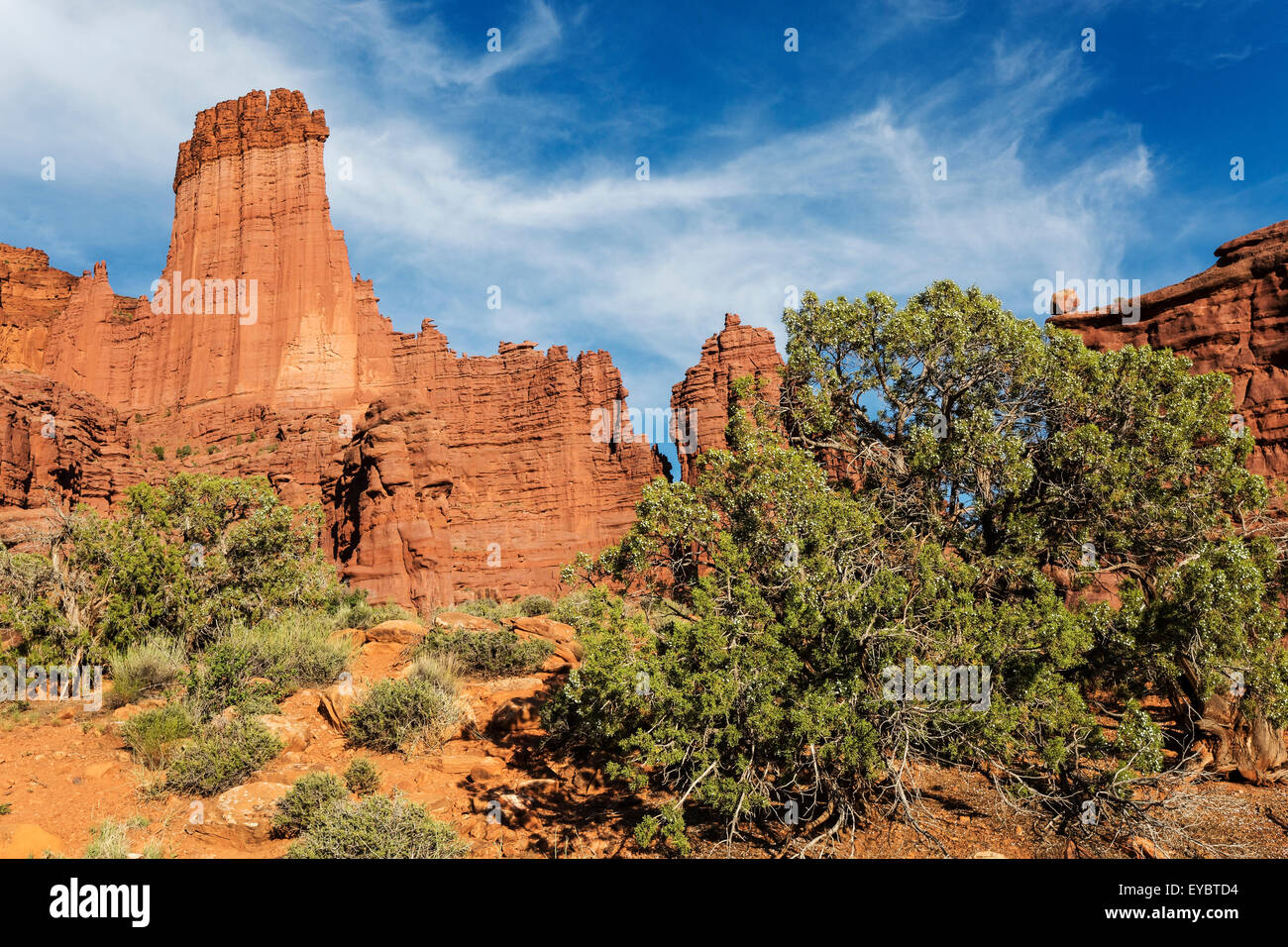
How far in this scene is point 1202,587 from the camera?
8664 mm

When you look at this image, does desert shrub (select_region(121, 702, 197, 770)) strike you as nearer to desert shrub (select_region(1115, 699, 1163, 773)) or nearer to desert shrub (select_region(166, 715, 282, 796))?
desert shrub (select_region(166, 715, 282, 796))

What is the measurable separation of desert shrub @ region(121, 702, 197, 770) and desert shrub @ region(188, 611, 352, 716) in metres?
0.42

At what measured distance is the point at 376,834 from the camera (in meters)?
8.06

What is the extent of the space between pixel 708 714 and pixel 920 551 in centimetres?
336

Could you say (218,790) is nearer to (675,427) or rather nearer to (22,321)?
(675,427)

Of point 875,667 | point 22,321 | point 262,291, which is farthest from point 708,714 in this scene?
point 22,321

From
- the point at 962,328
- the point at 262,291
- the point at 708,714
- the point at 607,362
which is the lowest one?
the point at 708,714

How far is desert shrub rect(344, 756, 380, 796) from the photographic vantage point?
1036cm

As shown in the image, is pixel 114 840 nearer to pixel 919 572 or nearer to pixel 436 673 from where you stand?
pixel 436 673

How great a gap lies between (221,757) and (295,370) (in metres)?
68.5

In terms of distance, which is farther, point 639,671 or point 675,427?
point 675,427

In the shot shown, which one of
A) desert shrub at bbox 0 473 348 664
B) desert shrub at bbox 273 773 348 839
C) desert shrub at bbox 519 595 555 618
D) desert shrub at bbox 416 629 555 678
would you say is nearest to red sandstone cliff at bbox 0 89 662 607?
desert shrub at bbox 519 595 555 618

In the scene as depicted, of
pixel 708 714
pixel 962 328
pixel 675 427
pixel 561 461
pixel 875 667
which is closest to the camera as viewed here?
pixel 708 714

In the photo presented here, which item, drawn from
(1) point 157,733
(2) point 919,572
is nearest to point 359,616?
(1) point 157,733
